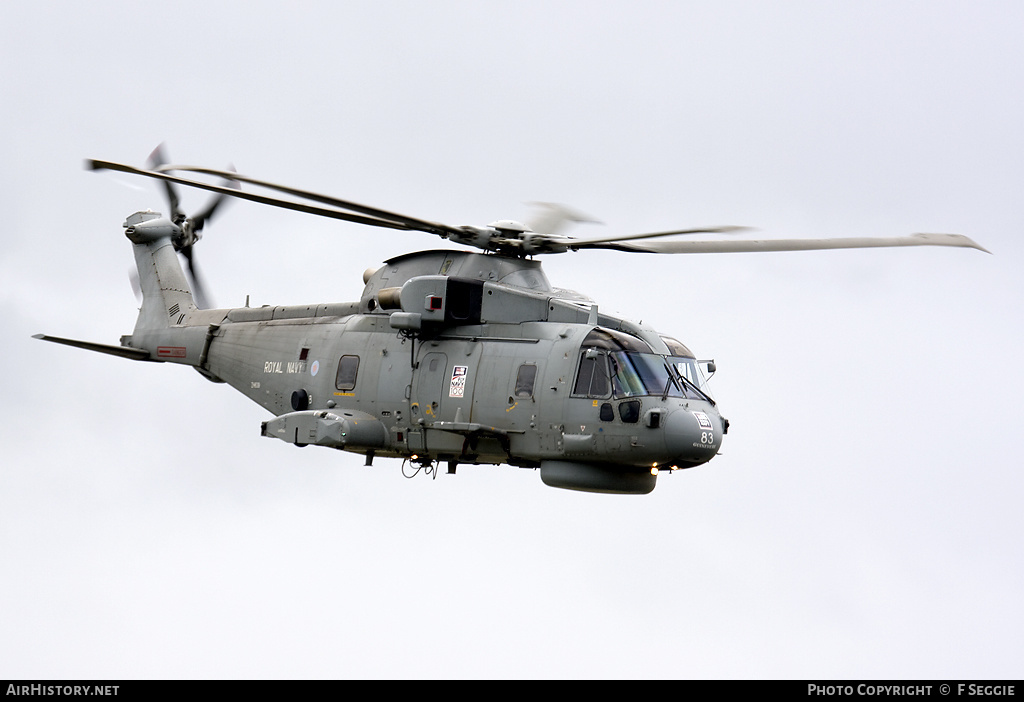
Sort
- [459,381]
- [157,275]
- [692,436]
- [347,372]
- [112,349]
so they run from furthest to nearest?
1. [157,275]
2. [112,349]
3. [347,372]
4. [459,381]
5. [692,436]

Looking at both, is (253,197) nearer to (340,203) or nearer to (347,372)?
(340,203)

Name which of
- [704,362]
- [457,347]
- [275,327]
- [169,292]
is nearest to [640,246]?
[704,362]

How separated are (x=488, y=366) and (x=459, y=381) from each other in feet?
1.76

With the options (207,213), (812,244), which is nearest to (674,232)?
(812,244)

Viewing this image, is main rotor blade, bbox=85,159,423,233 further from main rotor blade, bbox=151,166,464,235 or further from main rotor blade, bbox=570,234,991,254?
main rotor blade, bbox=570,234,991,254

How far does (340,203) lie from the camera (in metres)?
18.2

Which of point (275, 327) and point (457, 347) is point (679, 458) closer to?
point (457, 347)

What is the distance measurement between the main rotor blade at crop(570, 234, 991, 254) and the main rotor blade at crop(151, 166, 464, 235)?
337cm

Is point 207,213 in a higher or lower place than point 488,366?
higher

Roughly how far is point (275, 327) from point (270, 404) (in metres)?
1.39

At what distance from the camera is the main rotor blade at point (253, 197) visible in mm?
17750

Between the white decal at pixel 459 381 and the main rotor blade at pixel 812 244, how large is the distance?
134 inches

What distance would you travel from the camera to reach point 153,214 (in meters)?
25.4

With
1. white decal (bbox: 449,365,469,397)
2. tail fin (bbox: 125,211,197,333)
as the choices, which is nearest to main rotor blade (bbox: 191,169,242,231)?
tail fin (bbox: 125,211,197,333)
